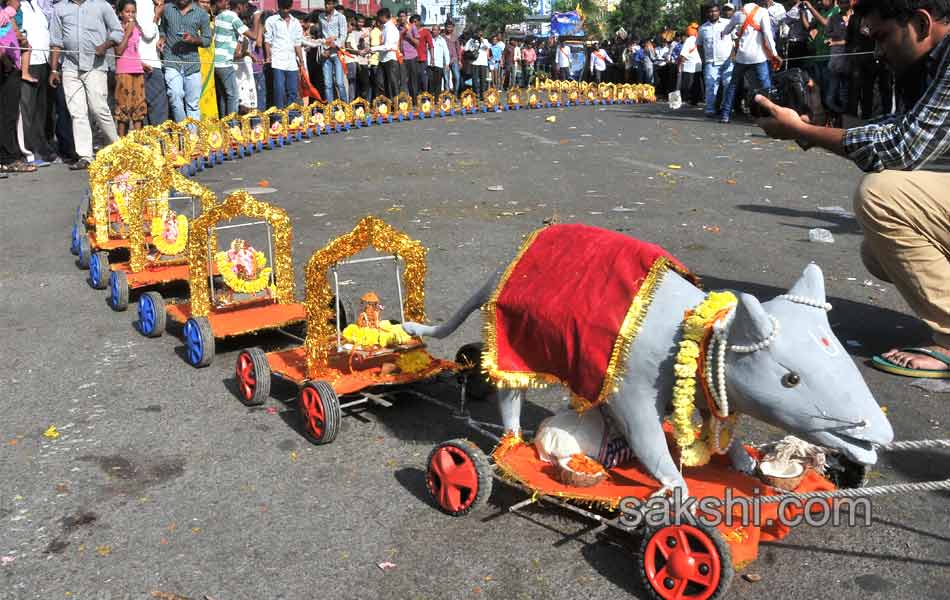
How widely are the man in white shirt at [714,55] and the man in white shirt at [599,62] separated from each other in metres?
12.7

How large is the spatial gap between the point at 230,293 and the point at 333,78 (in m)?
15.5

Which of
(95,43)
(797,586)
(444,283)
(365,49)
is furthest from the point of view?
(365,49)

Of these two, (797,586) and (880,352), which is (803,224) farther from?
(797,586)

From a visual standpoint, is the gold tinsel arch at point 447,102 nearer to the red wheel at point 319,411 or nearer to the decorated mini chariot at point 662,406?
the red wheel at point 319,411

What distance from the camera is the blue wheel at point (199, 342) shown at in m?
5.79

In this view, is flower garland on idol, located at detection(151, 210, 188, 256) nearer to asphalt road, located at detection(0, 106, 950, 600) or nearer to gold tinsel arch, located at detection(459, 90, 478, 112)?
asphalt road, located at detection(0, 106, 950, 600)

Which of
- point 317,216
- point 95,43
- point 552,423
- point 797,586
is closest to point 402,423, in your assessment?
point 552,423

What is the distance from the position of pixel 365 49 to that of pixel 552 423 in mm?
19602

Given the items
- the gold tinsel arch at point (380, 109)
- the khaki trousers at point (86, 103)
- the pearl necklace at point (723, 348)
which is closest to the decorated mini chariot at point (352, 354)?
the pearl necklace at point (723, 348)

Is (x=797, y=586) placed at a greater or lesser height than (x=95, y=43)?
lesser

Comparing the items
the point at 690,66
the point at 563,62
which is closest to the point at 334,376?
the point at 690,66

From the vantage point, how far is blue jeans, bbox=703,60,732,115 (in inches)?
797

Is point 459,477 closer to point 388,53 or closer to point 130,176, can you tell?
point 130,176

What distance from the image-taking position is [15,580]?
359cm
